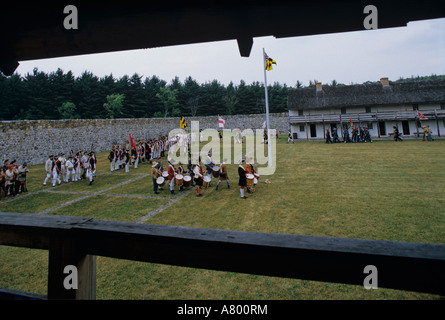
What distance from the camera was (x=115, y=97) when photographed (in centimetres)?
4800

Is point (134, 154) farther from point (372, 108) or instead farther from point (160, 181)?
point (372, 108)

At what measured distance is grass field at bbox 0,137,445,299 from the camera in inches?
185

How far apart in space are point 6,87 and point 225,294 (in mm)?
46940

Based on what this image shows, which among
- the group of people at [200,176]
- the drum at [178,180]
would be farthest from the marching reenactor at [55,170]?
the drum at [178,180]

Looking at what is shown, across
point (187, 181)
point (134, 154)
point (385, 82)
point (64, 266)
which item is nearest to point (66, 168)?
point (134, 154)

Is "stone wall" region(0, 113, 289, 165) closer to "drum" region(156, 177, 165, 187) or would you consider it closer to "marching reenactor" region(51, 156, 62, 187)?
"marching reenactor" region(51, 156, 62, 187)

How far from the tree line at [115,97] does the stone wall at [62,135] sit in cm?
1550

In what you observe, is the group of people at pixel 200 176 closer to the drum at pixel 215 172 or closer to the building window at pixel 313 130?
the drum at pixel 215 172

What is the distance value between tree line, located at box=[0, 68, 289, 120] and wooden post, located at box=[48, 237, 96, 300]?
151 feet

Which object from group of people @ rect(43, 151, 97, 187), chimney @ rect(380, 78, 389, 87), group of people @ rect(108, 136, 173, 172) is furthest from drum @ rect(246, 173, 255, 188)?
chimney @ rect(380, 78, 389, 87)

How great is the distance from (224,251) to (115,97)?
53401 mm

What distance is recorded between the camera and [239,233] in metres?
1.51

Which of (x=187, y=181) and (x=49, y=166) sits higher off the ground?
(x=49, y=166)

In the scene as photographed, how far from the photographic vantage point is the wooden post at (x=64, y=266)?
168cm
